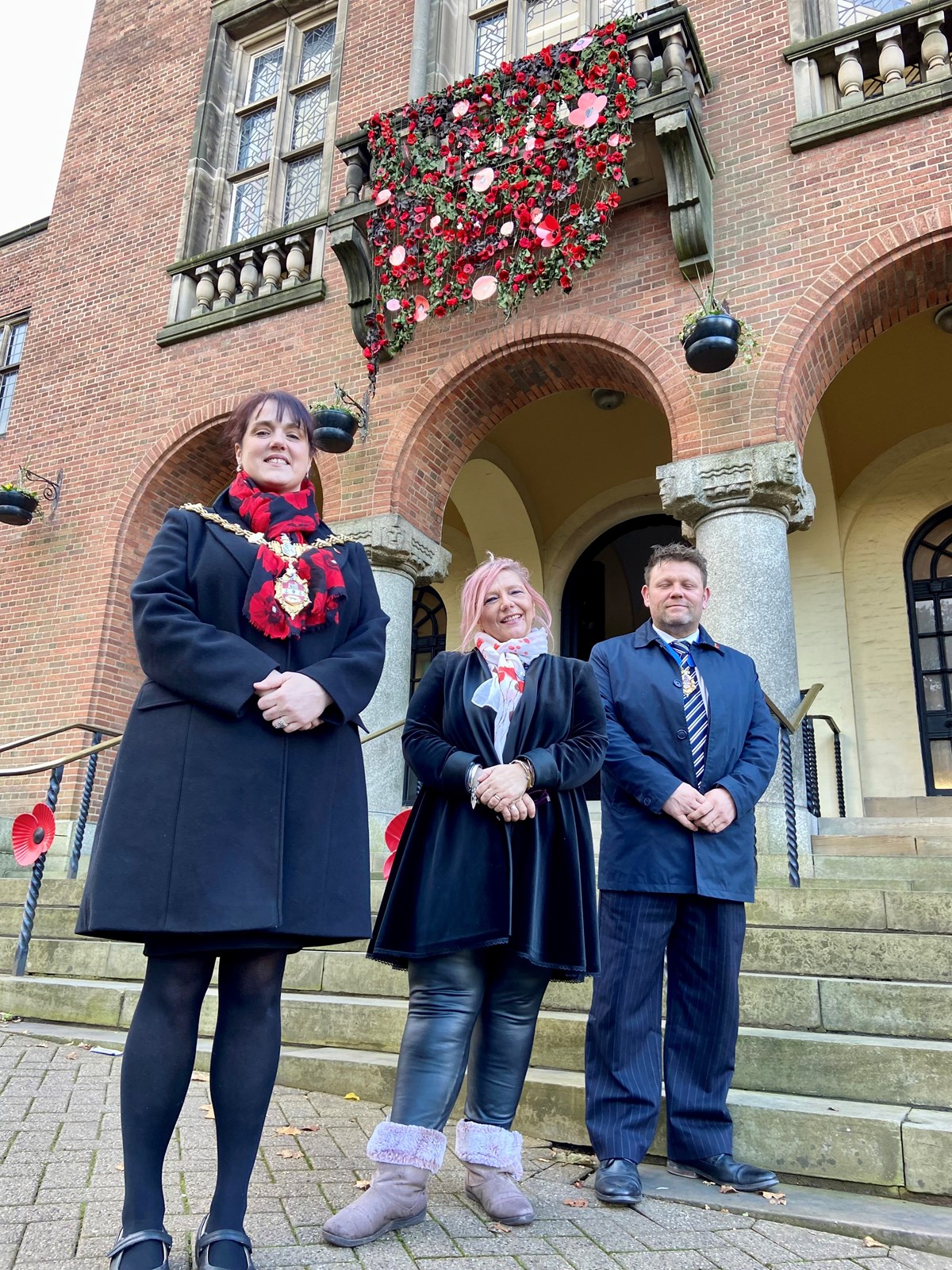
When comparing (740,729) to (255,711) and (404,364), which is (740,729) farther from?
(404,364)

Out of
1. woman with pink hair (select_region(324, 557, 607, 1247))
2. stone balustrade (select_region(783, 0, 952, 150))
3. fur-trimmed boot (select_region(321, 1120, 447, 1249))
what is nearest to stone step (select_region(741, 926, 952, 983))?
woman with pink hair (select_region(324, 557, 607, 1247))

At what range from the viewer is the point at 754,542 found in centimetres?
627

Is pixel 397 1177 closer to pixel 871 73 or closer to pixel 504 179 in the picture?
pixel 504 179

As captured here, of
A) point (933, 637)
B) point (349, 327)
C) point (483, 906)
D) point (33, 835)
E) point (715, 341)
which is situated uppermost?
point (349, 327)

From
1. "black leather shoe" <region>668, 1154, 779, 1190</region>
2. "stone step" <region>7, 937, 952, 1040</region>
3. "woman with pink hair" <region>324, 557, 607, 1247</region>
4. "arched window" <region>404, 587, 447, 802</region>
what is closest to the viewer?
"woman with pink hair" <region>324, 557, 607, 1247</region>

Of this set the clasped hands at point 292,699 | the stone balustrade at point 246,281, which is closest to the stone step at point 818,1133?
the clasped hands at point 292,699

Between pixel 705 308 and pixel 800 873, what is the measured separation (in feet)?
12.1

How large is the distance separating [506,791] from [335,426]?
5.69m

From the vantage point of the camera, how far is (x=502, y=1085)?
98.2 inches

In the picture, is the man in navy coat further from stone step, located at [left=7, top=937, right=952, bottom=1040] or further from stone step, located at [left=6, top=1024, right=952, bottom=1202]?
stone step, located at [left=7, top=937, right=952, bottom=1040]

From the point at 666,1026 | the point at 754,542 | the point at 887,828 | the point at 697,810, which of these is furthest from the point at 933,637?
the point at 666,1026

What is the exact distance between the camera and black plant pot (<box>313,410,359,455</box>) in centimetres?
759

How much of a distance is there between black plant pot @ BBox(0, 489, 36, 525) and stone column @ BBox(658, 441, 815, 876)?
21.2 ft

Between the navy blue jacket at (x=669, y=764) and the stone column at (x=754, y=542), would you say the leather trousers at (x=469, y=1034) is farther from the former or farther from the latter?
the stone column at (x=754, y=542)
